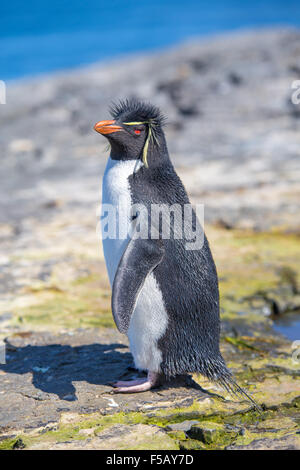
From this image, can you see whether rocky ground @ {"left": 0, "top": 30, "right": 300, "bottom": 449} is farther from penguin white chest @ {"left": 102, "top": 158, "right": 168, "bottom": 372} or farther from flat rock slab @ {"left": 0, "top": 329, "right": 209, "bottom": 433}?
penguin white chest @ {"left": 102, "top": 158, "right": 168, "bottom": 372}

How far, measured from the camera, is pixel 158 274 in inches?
109

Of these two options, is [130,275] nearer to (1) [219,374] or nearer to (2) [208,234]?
(1) [219,374]

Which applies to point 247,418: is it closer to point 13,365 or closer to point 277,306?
point 13,365

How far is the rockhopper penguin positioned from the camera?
2773 mm

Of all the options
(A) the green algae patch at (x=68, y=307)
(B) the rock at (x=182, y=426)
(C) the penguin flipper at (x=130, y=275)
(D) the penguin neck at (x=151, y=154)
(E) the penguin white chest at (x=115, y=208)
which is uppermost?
(D) the penguin neck at (x=151, y=154)

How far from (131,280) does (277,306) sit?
204 cm

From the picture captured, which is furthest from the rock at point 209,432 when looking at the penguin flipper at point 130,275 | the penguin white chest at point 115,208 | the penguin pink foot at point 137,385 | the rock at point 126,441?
the penguin white chest at point 115,208

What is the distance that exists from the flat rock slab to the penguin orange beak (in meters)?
1.28

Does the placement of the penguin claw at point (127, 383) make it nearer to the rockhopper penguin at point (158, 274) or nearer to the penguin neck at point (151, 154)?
the rockhopper penguin at point (158, 274)

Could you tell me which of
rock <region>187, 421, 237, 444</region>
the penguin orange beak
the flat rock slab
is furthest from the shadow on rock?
the penguin orange beak

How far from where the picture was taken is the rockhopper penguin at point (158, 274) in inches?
109

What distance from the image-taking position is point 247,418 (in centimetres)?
264

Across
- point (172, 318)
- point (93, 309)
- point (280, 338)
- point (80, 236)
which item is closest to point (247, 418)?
point (172, 318)

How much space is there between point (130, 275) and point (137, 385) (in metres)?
0.59
